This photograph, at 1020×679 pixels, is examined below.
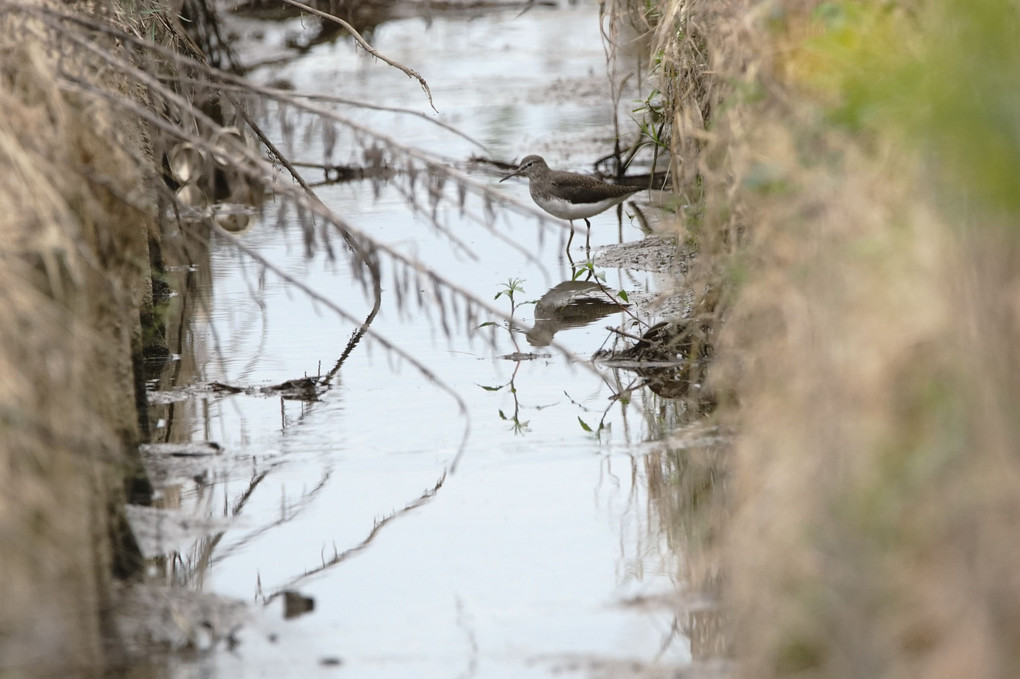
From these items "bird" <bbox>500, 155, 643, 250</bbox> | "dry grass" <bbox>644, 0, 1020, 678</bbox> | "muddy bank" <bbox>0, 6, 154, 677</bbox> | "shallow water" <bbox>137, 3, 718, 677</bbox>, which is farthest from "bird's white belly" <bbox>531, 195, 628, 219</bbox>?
"dry grass" <bbox>644, 0, 1020, 678</bbox>

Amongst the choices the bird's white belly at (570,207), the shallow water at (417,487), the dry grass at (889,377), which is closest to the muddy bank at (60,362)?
the shallow water at (417,487)

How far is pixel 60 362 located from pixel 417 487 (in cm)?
182

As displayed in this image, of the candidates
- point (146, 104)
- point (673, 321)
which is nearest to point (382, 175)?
point (673, 321)

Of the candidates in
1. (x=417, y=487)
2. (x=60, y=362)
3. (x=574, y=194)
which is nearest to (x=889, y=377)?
(x=60, y=362)

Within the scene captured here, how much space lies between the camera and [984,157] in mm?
2703

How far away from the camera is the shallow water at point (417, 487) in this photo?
11.9 ft

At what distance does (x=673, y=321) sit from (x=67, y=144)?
2736 millimetres

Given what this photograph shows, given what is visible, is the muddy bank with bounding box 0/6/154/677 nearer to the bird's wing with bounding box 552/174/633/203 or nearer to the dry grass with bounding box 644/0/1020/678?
the dry grass with bounding box 644/0/1020/678

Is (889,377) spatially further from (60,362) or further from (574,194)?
(574,194)

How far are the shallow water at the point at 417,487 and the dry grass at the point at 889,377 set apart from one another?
2.63 feet

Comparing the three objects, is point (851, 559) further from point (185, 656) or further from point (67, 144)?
point (67, 144)

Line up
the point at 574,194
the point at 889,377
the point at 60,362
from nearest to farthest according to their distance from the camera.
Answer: the point at 889,377 < the point at 60,362 < the point at 574,194

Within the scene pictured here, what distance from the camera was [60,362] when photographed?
3.07 metres

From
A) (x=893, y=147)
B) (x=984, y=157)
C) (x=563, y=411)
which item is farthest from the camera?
(x=563, y=411)
